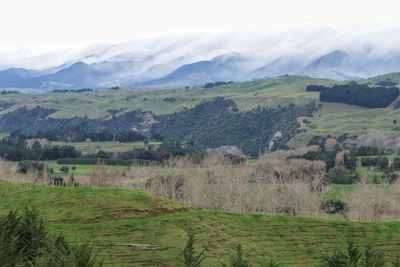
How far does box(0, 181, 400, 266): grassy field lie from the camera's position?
5016cm

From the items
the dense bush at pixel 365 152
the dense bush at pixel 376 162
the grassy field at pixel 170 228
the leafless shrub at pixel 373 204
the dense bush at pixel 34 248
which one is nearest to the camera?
the dense bush at pixel 34 248

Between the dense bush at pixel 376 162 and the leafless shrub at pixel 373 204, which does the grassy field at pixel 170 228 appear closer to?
the leafless shrub at pixel 373 204

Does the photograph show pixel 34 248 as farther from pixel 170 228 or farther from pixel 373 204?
pixel 373 204

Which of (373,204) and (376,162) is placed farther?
(376,162)

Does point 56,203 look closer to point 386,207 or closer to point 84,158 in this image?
point 386,207

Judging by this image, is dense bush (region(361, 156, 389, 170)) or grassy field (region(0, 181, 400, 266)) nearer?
grassy field (region(0, 181, 400, 266))

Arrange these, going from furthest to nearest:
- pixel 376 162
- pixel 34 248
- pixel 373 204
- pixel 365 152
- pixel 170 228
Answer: pixel 365 152
pixel 376 162
pixel 373 204
pixel 170 228
pixel 34 248

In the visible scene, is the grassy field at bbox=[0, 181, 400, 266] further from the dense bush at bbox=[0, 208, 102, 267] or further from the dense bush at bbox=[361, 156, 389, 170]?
the dense bush at bbox=[361, 156, 389, 170]

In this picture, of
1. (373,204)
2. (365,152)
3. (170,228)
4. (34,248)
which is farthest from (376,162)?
(34,248)

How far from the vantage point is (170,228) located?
5353 centimetres

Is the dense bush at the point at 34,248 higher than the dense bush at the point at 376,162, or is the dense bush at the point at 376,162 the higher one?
the dense bush at the point at 34,248

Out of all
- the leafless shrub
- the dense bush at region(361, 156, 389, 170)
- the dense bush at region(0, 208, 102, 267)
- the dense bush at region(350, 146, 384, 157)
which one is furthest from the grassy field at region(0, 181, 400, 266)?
the dense bush at region(350, 146, 384, 157)

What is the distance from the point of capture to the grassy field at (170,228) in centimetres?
5016

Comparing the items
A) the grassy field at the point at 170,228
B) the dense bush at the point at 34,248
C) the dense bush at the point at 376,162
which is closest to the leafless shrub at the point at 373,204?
the dense bush at the point at 376,162
